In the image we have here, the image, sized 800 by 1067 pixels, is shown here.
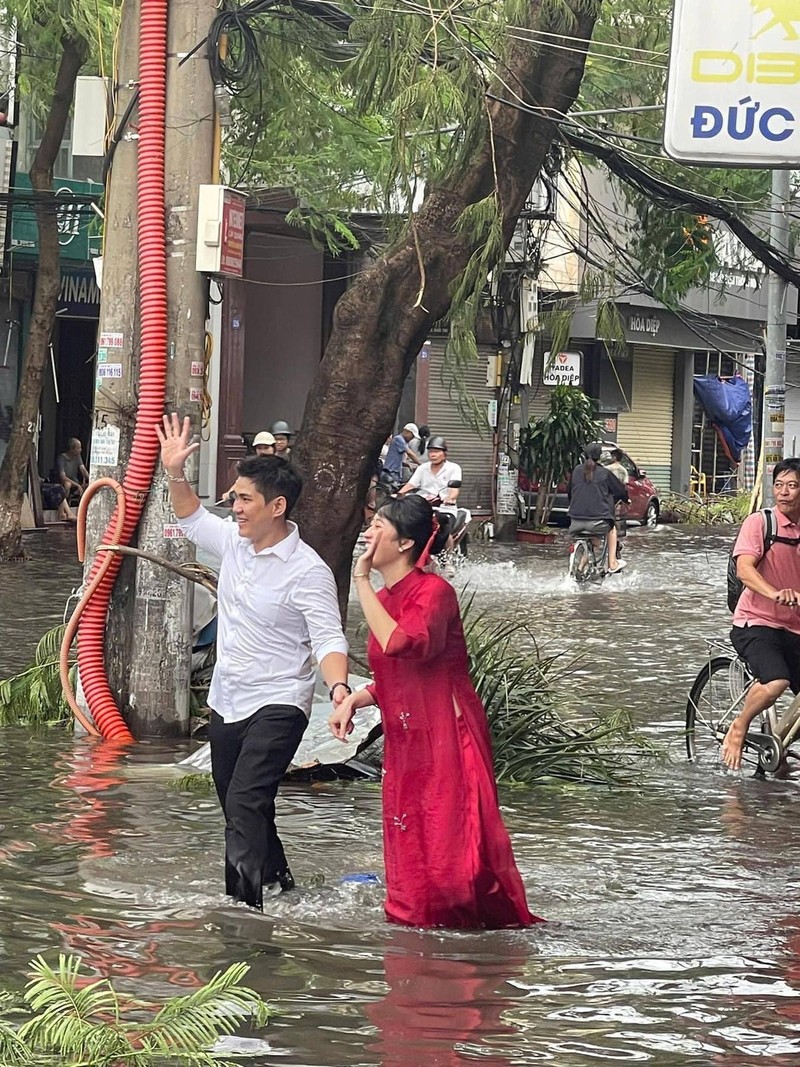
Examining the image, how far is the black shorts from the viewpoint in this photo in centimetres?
996

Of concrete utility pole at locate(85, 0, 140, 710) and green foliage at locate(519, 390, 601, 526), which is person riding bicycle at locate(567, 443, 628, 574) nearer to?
green foliage at locate(519, 390, 601, 526)

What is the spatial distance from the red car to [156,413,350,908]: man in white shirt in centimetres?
2553

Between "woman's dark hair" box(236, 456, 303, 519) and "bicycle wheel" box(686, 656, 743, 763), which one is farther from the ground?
"woman's dark hair" box(236, 456, 303, 519)

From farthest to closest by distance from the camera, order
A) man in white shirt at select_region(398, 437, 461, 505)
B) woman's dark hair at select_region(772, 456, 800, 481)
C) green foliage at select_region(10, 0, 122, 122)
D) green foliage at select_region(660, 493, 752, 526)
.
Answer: green foliage at select_region(660, 493, 752, 526) → man in white shirt at select_region(398, 437, 461, 505) → green foliage at select_region(10, 0, 122, 122) → woman's dark hair at select_region(772, 456, 800, 481)

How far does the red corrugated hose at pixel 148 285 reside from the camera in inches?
409

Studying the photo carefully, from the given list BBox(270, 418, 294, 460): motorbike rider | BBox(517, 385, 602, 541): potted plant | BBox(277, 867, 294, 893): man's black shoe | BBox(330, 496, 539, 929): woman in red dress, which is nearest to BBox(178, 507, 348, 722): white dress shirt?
BBox(330, 496, 539, 929): woman in red dress

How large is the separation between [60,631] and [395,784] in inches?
214

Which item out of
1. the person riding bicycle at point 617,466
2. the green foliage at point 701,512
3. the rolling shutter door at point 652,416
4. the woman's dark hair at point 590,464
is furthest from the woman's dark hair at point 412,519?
the rolling shutter door at point 652,416

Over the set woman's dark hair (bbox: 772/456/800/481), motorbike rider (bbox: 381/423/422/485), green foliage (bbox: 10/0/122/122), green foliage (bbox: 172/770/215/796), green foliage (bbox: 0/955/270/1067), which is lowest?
green foliage (bbox: 172/770/215/796)

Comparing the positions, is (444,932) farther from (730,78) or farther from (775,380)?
(775,380)

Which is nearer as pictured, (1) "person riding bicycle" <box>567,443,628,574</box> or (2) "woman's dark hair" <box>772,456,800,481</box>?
A: (2) "woman's dark hair" <box>772,456,800,481</box>

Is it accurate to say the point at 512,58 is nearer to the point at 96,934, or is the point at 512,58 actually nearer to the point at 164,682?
the point at 164,682

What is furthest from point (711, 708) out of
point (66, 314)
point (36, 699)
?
point (66, 314)

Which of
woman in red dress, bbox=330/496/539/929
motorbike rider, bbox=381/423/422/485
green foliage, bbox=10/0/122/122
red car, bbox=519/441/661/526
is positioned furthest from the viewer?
red car, bbox=519/441/661/526
